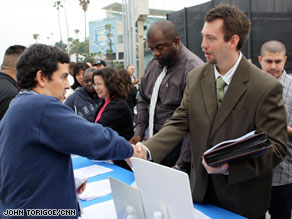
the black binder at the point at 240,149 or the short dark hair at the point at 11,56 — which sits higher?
the short dark hair at the point at 11,56

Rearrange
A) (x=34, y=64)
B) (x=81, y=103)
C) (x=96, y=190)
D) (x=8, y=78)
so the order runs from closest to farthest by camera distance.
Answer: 1. (x=34, y=64)
2. (x=96, y=190)
3. (x=8, y=78)
4. (x=81, y=103)

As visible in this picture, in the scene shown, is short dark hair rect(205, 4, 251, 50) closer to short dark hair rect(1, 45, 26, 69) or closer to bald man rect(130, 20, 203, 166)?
bald man rect(130, 20, 203, 166)

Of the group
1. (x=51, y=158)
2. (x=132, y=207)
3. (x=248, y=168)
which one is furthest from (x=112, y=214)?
(x=248, y=168)

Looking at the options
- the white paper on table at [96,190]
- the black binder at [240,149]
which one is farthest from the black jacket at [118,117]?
the black binder at [240,149]

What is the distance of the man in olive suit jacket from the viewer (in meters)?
1.57

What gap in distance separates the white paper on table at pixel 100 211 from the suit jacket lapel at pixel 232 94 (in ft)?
2.58

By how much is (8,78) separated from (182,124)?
6.53 feet

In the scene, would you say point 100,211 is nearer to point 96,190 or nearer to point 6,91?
point 96,190

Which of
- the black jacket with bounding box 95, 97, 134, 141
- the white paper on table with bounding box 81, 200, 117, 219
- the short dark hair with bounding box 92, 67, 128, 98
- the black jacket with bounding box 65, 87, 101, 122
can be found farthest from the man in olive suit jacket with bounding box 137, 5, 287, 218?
the black jacket with bounding box 65, 87, 101, 122

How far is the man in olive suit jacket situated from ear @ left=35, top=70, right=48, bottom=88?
2.43 ft

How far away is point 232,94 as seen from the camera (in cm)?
168

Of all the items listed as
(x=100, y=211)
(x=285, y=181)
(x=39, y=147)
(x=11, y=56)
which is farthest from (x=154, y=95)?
(x=11, y=56)

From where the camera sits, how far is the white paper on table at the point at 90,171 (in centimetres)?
242

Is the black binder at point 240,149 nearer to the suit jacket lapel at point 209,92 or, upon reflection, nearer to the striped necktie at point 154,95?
the suit jacket lapel at point 209,92
